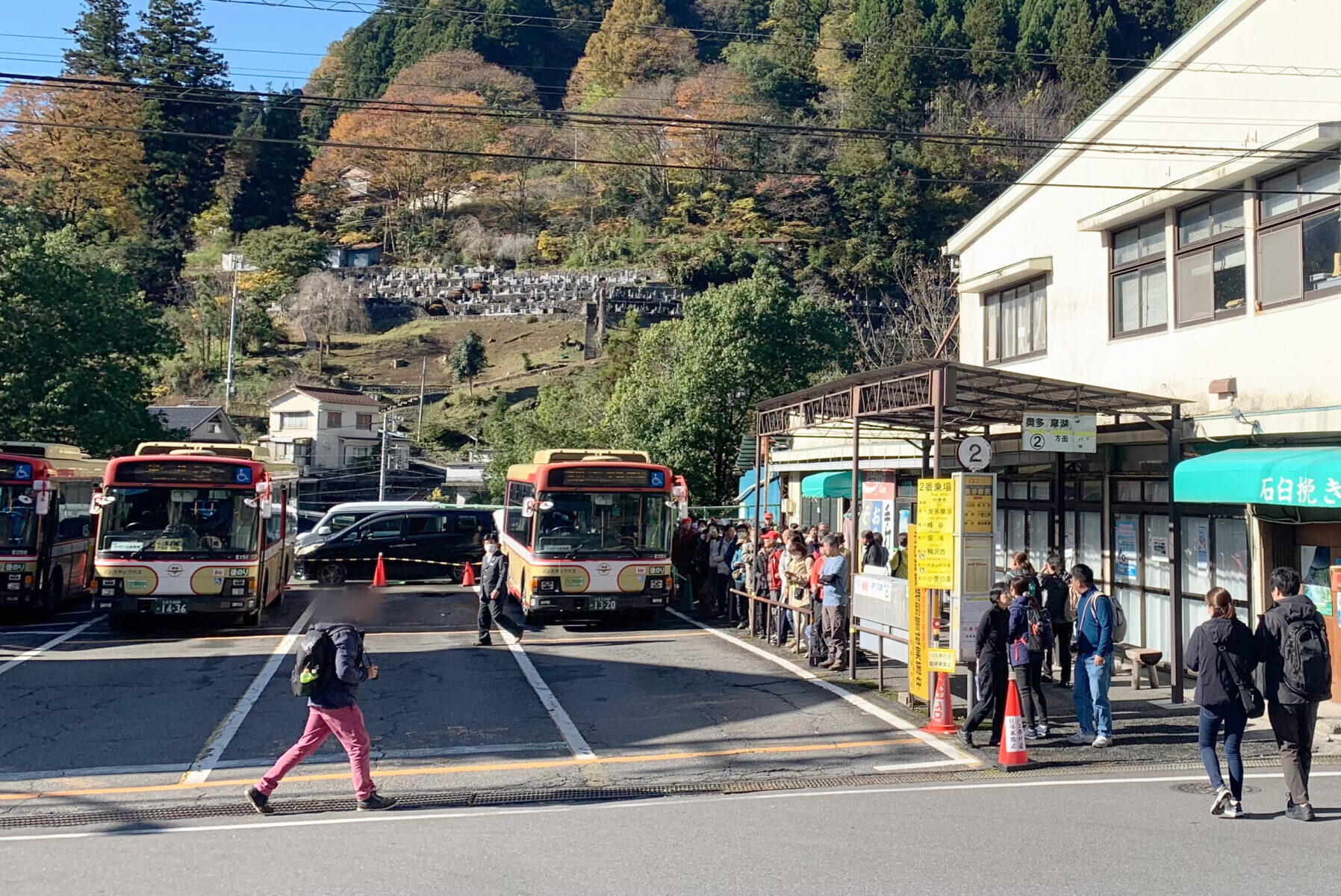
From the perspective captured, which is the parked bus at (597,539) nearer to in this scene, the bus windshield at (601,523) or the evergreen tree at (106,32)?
the bus windshield at (601,523)

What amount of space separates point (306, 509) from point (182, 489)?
37.5 m

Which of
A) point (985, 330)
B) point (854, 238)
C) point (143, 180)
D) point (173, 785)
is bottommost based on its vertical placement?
point (173, 785)

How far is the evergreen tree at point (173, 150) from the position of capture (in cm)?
7756

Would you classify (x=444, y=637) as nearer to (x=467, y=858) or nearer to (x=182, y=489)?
(x=182, y=489)

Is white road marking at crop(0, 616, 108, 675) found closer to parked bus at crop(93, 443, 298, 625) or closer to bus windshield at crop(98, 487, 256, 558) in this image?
parked bus at crop(93, 443, 298, 625)

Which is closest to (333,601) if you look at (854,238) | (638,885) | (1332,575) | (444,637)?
(638,885)

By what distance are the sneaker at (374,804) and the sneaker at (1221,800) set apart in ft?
19.8

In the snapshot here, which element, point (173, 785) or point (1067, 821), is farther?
point (173, 785)

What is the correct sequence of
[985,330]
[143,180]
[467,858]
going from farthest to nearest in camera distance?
[143,180]
[985,330]
[467,858]

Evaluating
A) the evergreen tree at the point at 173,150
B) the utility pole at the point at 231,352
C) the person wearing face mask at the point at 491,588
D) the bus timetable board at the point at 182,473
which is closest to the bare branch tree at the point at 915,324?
the person wearing face mask at the point at 491,588

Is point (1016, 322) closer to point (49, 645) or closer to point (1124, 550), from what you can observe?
point (1124, 550)

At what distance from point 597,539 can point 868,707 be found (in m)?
7.09

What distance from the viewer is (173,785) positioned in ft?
30.3

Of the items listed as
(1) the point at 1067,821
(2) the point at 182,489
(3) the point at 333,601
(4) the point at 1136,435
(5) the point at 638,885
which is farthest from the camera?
(2) the point at 182,489
